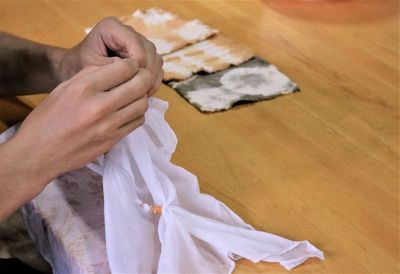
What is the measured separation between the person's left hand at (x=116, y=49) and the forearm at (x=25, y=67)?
9 centimetres

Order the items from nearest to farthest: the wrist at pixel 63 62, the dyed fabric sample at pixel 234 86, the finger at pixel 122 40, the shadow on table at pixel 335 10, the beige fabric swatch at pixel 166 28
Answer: the finger at pixel 122 40 → the wrist at pixel 63 62 → the dyed fabric sample at pixel 234 86 → the beige fabric swatch at pixel 166 28 → the shadow on table at pixel 335 10

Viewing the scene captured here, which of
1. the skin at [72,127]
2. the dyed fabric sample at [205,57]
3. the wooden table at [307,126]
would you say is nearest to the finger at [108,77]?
the skin at [72,127]

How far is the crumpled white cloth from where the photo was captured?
2.04 ft

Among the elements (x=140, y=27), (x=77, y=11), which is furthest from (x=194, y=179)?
(x=77, y=11)

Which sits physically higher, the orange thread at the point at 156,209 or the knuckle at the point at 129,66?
the knuckle at the point at 129,66

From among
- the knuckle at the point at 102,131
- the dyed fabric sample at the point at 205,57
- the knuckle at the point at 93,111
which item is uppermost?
the knuckle at the point at 93,111

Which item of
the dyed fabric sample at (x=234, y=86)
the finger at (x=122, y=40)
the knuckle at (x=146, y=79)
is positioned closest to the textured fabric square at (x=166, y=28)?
the dyed fabric sample at (x=234, y=86)

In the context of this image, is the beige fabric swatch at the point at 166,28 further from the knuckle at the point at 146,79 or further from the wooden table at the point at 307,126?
the knuckle at the point at 146,79

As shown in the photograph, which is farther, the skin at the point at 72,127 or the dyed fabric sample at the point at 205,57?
the dyed fabric sample at the point at 205,57

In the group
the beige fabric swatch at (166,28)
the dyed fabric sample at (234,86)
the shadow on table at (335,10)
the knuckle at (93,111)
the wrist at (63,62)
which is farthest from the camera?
the shadow on table at (335,10)

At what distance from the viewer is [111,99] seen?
1.88ft

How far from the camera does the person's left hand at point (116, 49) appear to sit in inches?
26.9

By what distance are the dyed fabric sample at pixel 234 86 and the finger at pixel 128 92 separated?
0.31m

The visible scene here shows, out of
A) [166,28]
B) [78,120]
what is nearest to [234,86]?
[166,28]
